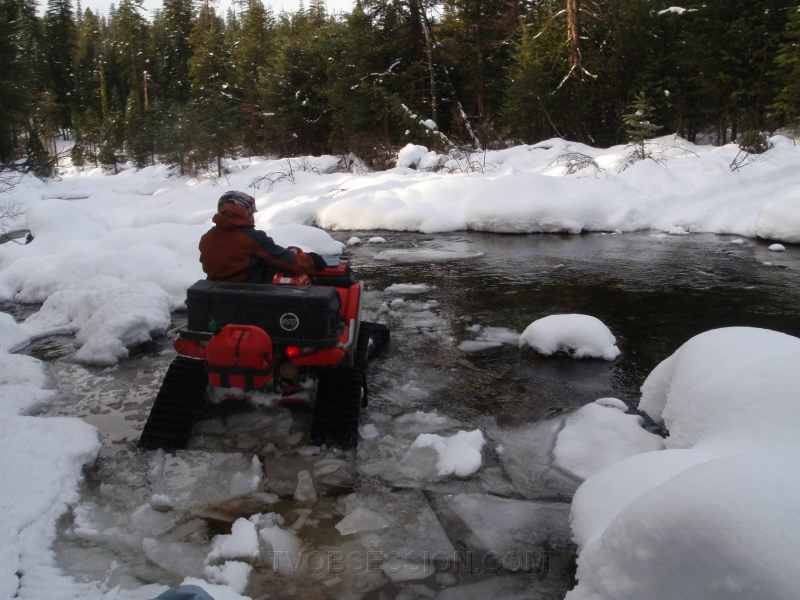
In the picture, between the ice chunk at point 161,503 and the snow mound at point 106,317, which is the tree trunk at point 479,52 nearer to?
the snow mound at point 106,317

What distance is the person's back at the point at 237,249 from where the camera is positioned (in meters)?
3.65

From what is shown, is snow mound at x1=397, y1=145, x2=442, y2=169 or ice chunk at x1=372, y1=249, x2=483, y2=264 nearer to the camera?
ice chunk at x1=372, y1=249, x2=483, y2=264

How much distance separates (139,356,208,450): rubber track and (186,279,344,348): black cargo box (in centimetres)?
53

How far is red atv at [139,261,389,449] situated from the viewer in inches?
122

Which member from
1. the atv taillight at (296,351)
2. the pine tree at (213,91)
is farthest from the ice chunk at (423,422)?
the pine tree at (213,91)

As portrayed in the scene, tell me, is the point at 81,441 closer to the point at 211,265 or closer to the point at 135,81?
the point at 211,265

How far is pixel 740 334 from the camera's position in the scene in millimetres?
3449

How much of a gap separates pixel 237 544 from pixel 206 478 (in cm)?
69

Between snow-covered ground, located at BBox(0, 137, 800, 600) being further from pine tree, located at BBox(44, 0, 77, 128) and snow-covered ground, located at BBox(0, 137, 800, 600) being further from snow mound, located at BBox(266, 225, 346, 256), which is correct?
pine tree, located at BBox(44, 0, 77, 128)

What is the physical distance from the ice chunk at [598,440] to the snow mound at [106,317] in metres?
3.76

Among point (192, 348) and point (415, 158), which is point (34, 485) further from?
point (415, 158)

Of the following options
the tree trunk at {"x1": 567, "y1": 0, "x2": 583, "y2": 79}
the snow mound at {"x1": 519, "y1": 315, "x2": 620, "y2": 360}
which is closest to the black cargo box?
the snow mound at {"x1": 519, "y1": 315, "x2": 620, "y2": 360}

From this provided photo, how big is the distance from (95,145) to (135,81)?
22.1 ft

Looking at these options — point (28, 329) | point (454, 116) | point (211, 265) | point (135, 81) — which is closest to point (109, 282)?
point (28, 329)
